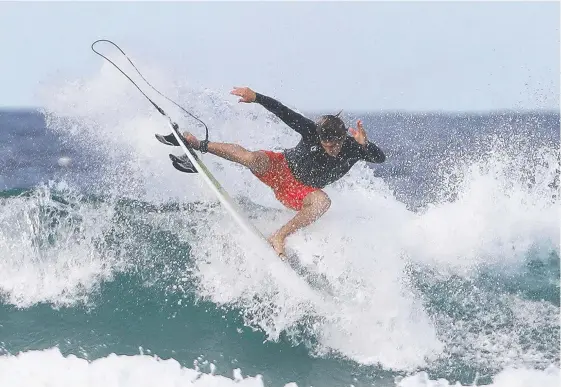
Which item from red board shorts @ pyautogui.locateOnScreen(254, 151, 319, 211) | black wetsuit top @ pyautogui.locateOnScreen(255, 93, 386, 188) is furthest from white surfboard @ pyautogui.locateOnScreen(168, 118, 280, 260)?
black wetsuit top @ pyautogui.locateOnScreen(255, 93, 386, 188)

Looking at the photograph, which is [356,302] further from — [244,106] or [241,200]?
[244,106]

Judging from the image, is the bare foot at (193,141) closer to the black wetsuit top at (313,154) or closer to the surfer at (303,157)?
the surfer at (303,157)

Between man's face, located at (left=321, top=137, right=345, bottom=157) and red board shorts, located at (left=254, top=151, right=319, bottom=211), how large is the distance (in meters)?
0.50

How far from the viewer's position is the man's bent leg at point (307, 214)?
5684mm

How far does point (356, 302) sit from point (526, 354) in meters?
1.51

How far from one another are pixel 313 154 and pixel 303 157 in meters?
0.11

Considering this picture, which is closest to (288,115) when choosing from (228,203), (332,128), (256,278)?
(332,128)

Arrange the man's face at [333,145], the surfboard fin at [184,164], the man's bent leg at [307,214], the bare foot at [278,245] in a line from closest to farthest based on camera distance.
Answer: the man's face at [333,145] → the man's bent leg at [307,214] → the bare foot at [278,245] → the surfboard fin at [184,164]

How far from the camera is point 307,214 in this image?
5703mm

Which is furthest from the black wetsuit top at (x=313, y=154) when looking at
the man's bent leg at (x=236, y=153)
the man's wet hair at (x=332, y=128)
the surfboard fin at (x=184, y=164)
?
the surfboard fin at (x=184, y=164)

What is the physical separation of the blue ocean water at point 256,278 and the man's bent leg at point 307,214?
27 centimetres

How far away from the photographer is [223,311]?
606 cm

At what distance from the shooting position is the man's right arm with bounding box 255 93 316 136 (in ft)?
17.6

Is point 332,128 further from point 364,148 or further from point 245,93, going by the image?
point 245,93
